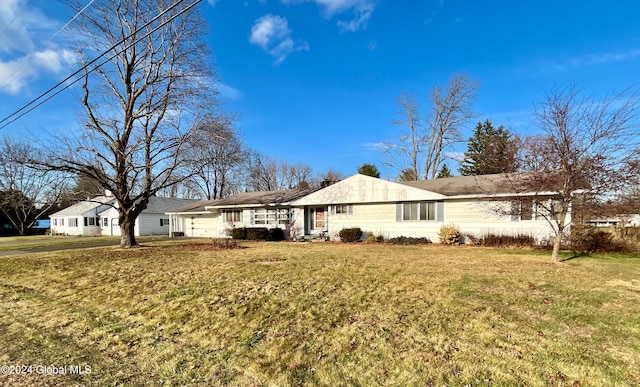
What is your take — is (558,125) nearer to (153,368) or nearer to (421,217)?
(421,217)

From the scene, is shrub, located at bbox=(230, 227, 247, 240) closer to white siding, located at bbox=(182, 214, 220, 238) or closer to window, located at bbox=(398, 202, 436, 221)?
white siding, located at bbox=(182, 214, 220, 238)

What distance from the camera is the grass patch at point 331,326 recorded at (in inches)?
142

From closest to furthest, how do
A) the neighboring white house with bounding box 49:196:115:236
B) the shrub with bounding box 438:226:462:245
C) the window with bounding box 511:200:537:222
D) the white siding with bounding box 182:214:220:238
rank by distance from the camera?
the window with bounding box 511:200:537:222, the shrub with bounding box 438:226:462:245, the white siding with bounding box 182:214:220:238, the neighboring white house with bounding box 49:196:115:236

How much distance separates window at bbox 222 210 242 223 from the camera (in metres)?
25.3

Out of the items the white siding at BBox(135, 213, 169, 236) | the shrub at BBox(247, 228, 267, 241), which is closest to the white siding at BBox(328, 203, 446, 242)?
the shrub at BBox(247, 228, 267, 241)

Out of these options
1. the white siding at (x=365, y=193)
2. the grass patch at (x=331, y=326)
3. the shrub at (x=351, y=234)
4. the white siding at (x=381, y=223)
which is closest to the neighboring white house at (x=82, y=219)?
the white siding at (x=365, y=193)

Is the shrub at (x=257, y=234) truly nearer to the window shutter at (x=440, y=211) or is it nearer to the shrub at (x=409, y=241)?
the shrub at (x=409, y=241)

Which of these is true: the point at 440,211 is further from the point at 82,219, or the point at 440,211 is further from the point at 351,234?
the point at 82,219

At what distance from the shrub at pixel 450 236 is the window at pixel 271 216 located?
1056 centimetres

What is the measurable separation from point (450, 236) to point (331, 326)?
42.4ft

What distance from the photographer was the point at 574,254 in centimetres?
1250

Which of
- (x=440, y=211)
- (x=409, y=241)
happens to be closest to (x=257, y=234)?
(x=409, y=241)

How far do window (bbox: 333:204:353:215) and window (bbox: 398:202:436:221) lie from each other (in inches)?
123

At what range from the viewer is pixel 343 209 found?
20312mm
